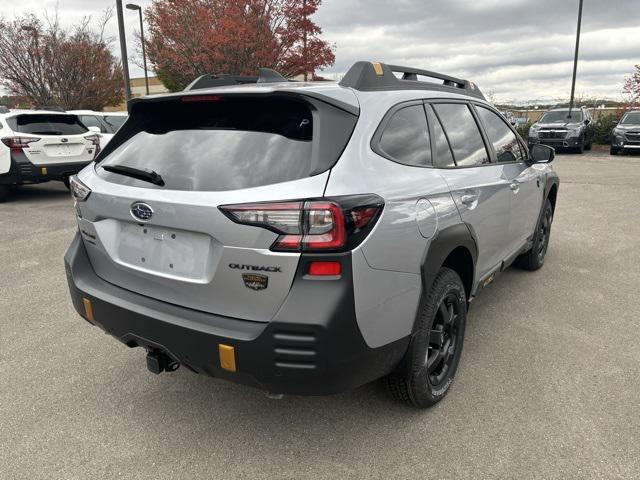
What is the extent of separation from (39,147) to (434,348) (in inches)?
332

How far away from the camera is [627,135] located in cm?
1791

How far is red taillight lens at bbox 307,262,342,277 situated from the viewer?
6.43 feet

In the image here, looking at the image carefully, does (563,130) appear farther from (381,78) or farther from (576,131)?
(381,78)

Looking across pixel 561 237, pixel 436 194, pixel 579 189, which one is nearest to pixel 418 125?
pixel 436 194

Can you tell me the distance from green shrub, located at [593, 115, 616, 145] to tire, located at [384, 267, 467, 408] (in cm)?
2214

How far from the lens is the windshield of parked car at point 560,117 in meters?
19.9

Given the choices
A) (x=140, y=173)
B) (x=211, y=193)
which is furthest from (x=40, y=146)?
(x=211, y=193)

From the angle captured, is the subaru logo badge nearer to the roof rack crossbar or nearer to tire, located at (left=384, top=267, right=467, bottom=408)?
tire, located at (left=384, top=267, right=467, bottom=408)

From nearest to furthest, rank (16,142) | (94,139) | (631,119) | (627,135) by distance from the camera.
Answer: (16,142)
(94,139)
(627,135)
(631,119)

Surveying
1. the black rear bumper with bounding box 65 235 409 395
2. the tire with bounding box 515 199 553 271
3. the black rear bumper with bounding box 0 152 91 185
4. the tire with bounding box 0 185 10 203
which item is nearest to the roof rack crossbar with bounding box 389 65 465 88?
the black rear bumper with bounding box 65 235 409 395

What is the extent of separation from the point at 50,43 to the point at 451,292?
2205 centimetres

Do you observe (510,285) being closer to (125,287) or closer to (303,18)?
(125,287)

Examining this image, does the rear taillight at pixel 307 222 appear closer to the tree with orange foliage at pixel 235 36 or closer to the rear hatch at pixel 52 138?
the rear hatch at pixel 52 138

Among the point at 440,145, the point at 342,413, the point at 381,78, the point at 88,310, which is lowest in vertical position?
the point at 342,413
